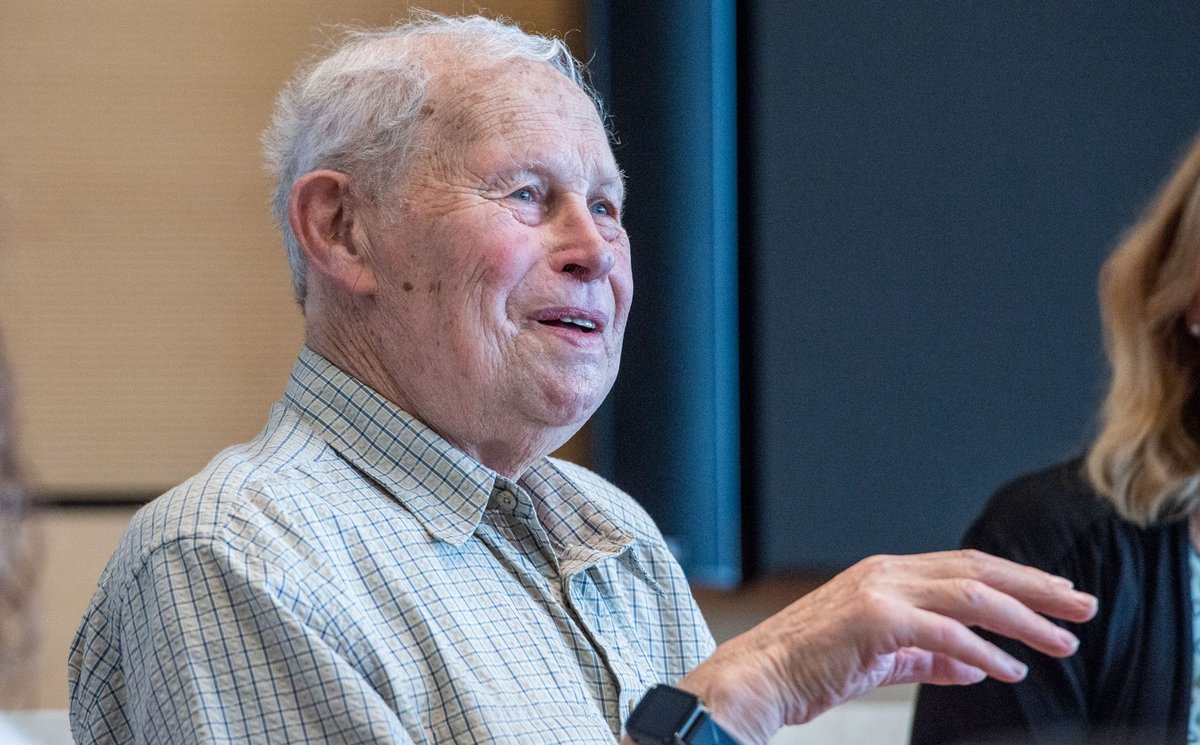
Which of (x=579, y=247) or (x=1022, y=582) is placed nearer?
(x=1022, y=582)

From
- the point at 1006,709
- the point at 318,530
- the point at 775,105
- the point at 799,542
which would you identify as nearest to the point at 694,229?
the point at 775,105

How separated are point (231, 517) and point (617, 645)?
42 centimetres

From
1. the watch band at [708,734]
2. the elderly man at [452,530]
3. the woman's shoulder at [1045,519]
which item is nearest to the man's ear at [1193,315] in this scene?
the woman's shoulder at [1045,519]

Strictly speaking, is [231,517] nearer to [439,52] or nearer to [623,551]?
[623,551]

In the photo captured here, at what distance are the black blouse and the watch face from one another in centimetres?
93

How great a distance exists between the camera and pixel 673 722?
1013 mm

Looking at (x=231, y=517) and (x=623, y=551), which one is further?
(x=623, y=551)

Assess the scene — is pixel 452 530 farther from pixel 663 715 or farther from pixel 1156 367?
pixel 1156 367

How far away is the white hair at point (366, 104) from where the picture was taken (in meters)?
1.35

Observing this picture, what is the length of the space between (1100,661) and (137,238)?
173 centimetres

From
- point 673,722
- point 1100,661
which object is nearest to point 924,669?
point 673,722

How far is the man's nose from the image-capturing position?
1344 millimetres

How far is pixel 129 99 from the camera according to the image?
2379mm

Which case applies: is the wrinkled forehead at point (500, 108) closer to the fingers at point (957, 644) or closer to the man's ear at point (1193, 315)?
the fingers at point (957, 644)
